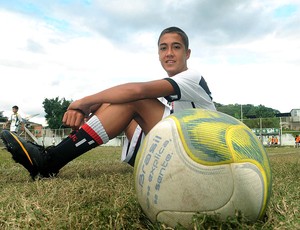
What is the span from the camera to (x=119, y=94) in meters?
2.75

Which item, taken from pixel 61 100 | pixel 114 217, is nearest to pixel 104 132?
pixel 114 217

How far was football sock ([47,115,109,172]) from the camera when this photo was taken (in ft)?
9.85

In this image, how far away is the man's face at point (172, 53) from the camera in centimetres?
314

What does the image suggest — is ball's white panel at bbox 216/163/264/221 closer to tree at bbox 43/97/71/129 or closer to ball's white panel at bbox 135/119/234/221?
ball's white panel at bbox 135/119/234/221

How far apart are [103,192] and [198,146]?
1097 millimetres

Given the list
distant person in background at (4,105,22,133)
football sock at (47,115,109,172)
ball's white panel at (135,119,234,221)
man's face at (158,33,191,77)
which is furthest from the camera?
distant person in background at (4,105,22,133)

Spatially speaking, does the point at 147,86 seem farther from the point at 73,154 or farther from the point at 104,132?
the point at 73,154

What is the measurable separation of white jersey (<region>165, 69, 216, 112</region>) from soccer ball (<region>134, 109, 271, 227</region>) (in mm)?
943

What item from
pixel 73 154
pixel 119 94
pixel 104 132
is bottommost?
pixel 73 154

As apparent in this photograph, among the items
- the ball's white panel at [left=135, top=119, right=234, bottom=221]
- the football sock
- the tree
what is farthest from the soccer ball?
the tree

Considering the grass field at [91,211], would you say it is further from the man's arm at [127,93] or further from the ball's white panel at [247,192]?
the man's arm at [127,93]

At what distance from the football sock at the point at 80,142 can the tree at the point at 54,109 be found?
6866cm

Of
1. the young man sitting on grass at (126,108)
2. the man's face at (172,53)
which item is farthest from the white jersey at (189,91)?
the man's face at (172,53)

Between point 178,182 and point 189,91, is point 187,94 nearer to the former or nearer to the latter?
point 189,91
